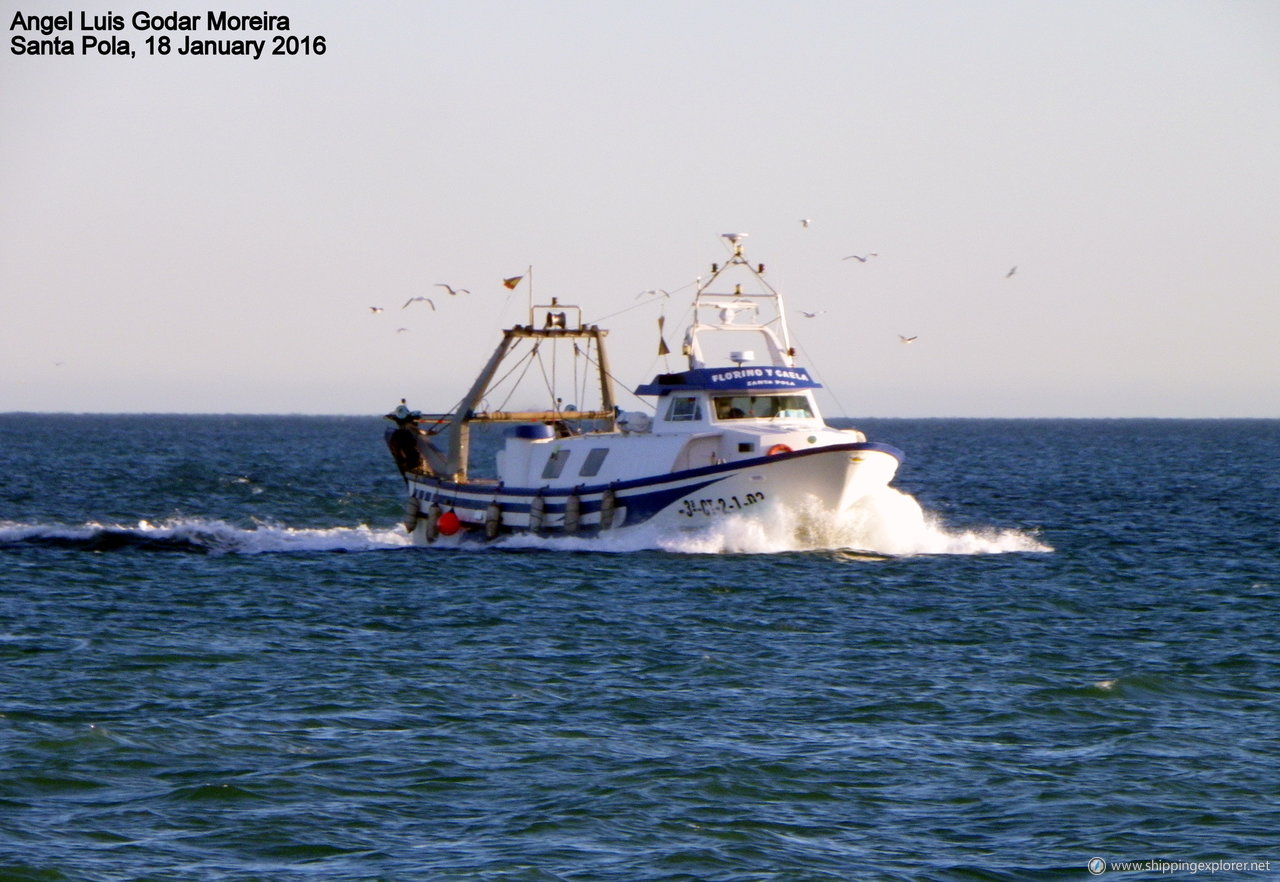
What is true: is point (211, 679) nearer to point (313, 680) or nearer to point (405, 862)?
point (313, 680)

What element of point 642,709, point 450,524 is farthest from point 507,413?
point 642,709

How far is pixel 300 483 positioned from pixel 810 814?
6277 cm

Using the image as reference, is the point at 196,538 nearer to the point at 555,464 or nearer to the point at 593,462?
the point at 555,464

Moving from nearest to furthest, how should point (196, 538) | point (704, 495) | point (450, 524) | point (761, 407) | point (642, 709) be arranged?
point (642, 709) < point (704, 495) < point (761, 407) < point (450, 524) < point (196, 538)

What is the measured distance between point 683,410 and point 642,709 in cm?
1646

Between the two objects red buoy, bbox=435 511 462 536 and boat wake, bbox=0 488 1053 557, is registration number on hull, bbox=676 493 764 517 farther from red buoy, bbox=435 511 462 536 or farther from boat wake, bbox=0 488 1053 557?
red buoy, bbox=435 511 462 536

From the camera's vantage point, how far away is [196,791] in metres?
17.5

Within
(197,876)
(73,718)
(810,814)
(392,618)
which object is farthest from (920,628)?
(197,876)

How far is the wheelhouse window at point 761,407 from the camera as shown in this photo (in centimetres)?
3716

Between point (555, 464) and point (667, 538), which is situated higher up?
point (555, 464)

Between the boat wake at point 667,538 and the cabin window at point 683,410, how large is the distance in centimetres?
254

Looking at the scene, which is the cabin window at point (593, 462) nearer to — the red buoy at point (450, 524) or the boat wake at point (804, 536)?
the boat wake at point (804, 536)

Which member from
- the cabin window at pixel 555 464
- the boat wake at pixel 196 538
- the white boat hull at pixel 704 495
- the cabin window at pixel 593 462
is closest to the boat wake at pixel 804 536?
the white boat hull at pixel 704 495

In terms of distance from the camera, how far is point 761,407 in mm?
37406
